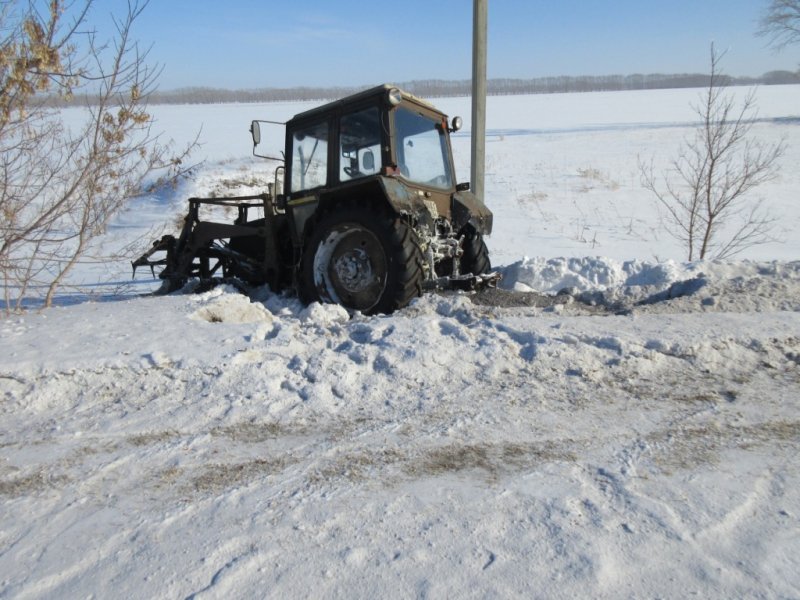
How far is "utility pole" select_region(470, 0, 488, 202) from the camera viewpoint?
752 cm

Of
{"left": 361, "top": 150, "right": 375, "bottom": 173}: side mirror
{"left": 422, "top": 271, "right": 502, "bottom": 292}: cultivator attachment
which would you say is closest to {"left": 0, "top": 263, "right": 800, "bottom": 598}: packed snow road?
{"left": 422, "top": 271, "right": 502, "bottom": 292}: cultivator attachment

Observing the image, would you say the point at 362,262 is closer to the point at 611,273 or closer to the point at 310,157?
the point at 310,157

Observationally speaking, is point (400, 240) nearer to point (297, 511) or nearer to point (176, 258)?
point (297, 511)

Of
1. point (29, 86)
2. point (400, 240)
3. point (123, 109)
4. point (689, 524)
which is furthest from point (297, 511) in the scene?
point (123, 109)

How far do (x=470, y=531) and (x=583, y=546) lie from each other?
368mm

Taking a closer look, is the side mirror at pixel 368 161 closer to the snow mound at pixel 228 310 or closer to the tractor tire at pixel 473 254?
the tractor tire at pixel 473 254

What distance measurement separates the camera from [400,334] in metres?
3.55

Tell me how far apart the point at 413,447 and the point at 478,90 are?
6645 millimetres

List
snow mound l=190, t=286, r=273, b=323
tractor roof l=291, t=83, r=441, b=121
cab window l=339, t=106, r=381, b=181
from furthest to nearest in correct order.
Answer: cab window l=339, t=106, r=381, b=181 < tractor roof l=291, t=83, r=441, b=121 < snow mound l=190, t=286, r=273, b=323

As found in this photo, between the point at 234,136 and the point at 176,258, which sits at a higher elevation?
the point at 234,136

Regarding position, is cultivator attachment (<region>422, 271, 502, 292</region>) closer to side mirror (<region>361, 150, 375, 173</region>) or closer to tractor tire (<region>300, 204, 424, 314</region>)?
tractor tire (<region>300, 204, 424, 314</region>)

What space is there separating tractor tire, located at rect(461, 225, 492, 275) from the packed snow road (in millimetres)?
1740

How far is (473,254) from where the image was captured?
5.89 metres

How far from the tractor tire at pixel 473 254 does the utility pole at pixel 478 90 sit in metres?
1.74
